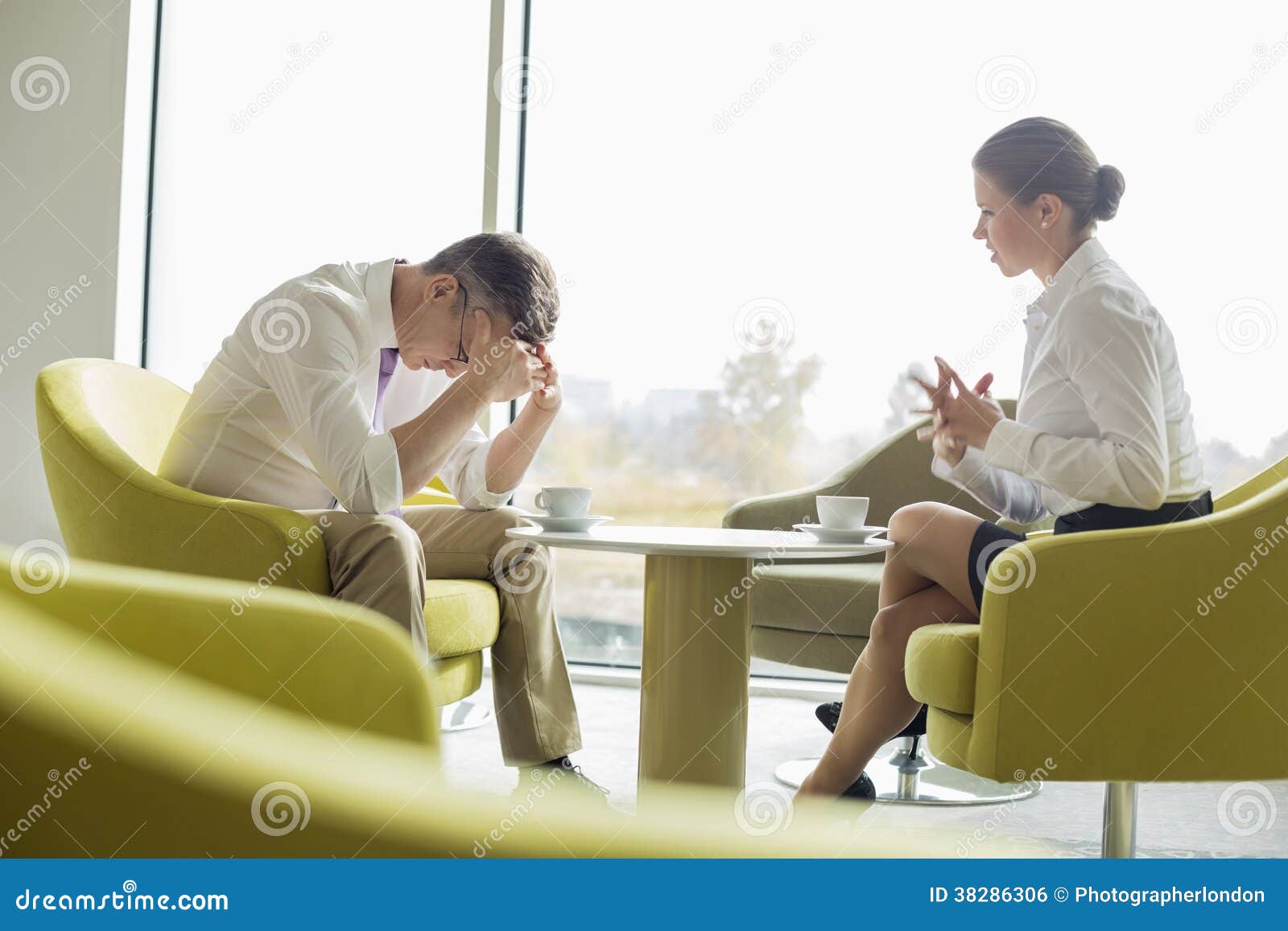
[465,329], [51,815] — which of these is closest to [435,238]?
[465,329]

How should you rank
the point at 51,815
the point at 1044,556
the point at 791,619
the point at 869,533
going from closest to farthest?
the point at 51,815
the point at 1044,556
the point at 869,533
the point at 791,619

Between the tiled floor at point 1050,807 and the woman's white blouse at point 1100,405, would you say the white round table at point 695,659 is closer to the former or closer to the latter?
the tiled floor at point 1050,807

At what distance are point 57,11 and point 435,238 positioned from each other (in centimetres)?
159

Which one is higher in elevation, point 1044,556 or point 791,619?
point 1044,556

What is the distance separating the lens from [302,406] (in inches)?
71.7

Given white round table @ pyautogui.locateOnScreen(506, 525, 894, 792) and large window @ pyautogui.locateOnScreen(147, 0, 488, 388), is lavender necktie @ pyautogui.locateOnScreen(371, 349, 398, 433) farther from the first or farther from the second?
large window @ pyautogui.locateOnScreen(147, 0, 488, 388)

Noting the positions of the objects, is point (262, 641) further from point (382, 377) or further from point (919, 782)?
point (919, 782)

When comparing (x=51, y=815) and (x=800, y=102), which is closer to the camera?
(x=51, y=815)

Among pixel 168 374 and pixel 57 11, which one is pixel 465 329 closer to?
pixel 168 374

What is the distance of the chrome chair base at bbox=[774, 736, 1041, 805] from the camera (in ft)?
7.40

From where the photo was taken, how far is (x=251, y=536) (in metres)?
1.69

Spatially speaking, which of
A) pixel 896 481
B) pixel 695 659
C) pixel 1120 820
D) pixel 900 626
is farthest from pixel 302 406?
pixel 896 481

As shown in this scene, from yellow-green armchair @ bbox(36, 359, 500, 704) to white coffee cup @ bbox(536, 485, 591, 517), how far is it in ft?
0.76

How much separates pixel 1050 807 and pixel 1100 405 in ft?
3.50
